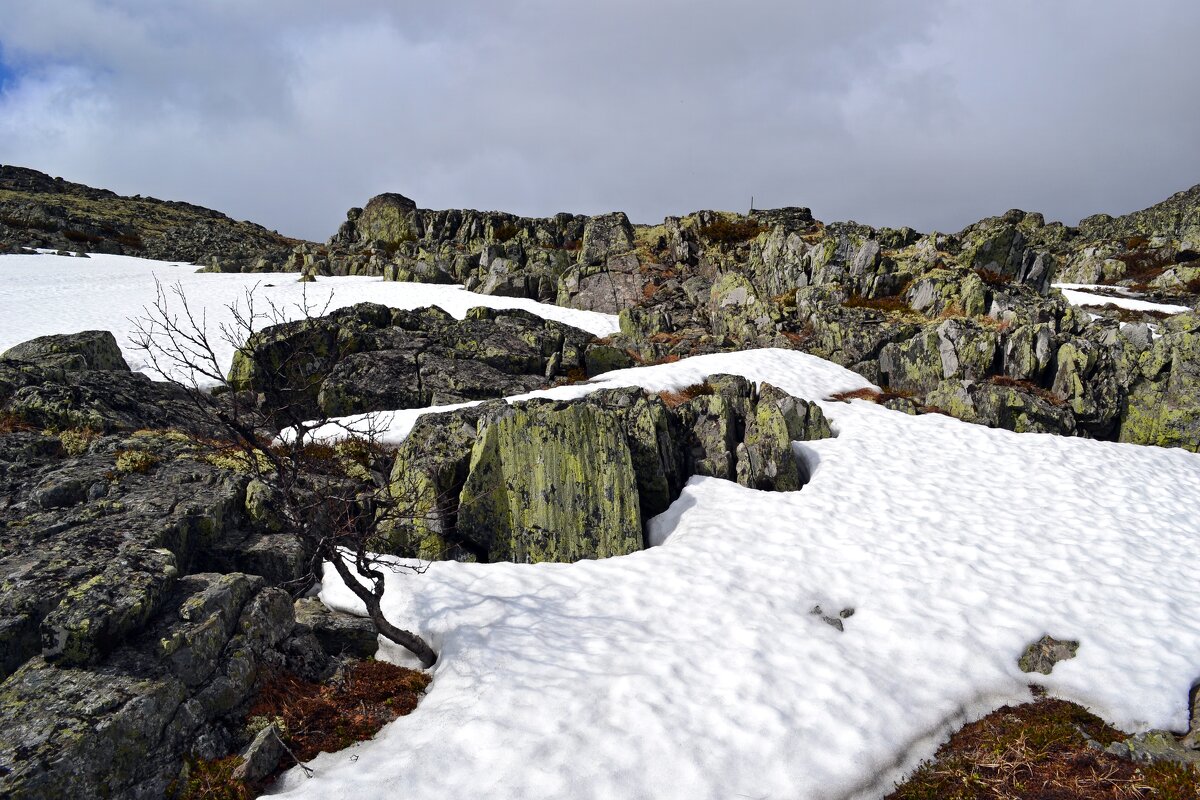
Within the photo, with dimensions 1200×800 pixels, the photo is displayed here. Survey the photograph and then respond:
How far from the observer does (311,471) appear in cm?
1415

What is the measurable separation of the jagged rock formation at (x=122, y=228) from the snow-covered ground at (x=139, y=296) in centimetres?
890

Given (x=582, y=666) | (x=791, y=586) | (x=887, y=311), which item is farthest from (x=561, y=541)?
(x=887, y=311)

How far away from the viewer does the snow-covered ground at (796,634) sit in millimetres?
7594

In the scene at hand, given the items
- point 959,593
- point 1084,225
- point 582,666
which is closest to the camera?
point 582,666

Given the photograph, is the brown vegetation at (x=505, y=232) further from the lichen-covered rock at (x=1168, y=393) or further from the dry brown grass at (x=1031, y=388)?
the lichen-covered rock at (x=1168, y=393)

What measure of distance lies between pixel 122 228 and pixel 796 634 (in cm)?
10486

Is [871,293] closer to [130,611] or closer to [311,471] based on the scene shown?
[311,471]

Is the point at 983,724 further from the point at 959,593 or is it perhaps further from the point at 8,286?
the point at 8,286

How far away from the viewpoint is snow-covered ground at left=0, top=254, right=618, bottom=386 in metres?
35.8

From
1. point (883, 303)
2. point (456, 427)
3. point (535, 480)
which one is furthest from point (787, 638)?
point (883, 303)

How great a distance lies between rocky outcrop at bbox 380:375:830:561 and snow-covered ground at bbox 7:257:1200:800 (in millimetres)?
861

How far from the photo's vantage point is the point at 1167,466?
61.7 feet

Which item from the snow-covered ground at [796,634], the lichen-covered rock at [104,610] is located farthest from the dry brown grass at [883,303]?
the lichen-covered rock at [104,610]

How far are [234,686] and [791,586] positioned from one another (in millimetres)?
10583
